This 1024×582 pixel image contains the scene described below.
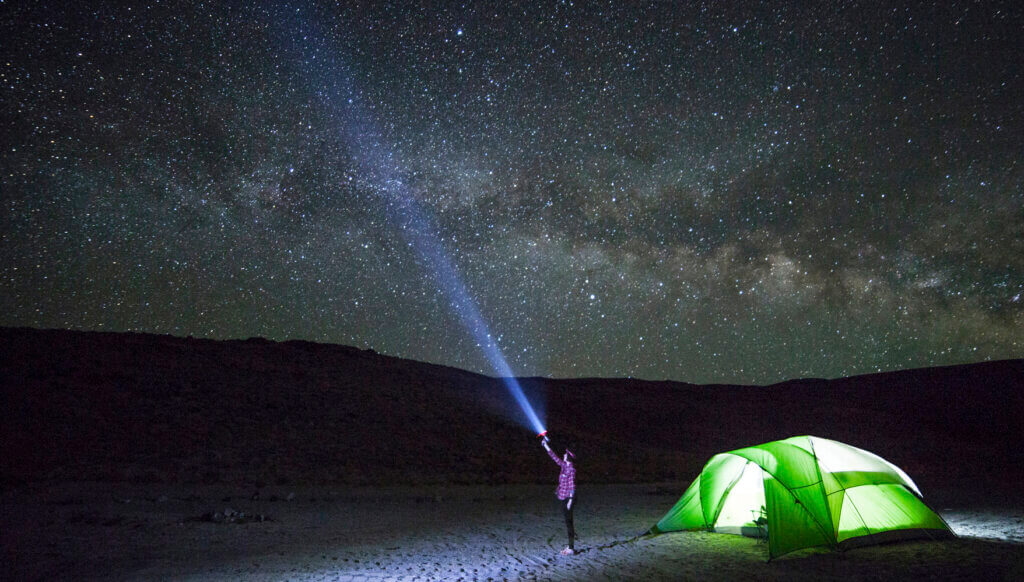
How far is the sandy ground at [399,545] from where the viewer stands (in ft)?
26.7

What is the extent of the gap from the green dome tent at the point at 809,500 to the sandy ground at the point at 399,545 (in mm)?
295

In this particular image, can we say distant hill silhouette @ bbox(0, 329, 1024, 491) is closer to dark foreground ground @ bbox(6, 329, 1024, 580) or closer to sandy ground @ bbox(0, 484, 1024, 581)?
dark foreground ground @ bbox(6, 329, 1024, 580)

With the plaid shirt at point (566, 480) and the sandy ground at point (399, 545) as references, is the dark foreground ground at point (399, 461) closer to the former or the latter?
the sandy ground at point (399, 545)

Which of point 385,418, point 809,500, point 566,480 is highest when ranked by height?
point 385,418

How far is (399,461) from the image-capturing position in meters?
25.0

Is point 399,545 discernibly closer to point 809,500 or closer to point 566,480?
point 566,480

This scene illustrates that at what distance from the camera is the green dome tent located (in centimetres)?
921

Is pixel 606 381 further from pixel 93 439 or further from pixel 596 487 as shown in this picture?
pixel 93 439

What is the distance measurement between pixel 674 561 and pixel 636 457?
2199 centimetres

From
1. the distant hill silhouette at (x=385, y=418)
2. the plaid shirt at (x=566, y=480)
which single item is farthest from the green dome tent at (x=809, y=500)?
the distant hill silhouette at (x=385, y=418)

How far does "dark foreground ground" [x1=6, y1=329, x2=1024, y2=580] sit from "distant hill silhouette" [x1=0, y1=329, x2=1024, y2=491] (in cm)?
19

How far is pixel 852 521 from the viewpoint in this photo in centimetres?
969

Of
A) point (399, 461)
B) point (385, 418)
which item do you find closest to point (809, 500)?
point (399, 461)

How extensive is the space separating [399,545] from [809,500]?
7059 millimetres
